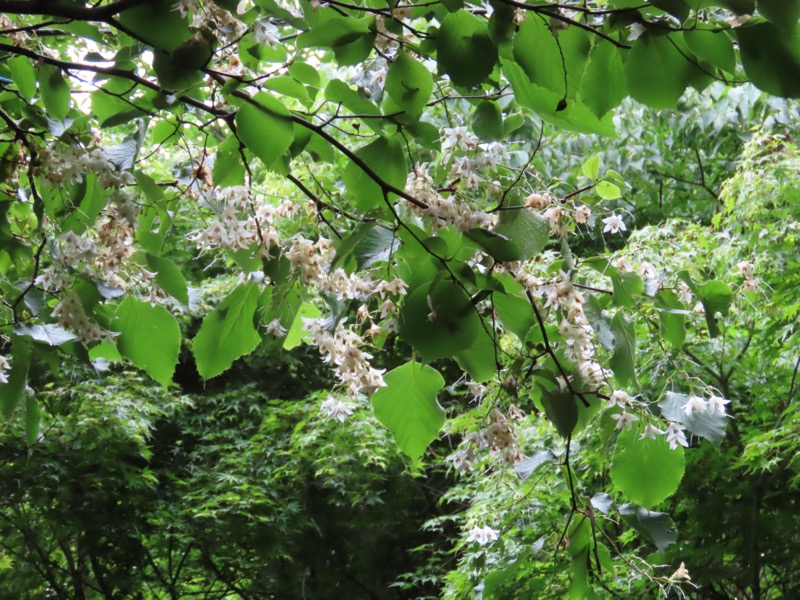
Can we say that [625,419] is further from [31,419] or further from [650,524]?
[31,419]

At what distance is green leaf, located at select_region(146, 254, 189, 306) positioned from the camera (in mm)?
1025

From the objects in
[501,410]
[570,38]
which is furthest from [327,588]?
[570,38]

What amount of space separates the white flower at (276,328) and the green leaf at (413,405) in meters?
0.14

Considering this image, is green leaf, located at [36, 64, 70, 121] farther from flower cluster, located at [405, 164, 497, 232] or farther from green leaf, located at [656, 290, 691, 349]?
green leaf, located at [656, 290, 691, 349]

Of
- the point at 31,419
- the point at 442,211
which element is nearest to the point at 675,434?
the point at 442,211

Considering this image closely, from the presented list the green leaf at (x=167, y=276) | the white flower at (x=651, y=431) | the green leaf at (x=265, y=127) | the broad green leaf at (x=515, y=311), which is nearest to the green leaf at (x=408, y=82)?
the green leaf at (x=265, y=127)

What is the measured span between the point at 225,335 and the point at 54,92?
37cm

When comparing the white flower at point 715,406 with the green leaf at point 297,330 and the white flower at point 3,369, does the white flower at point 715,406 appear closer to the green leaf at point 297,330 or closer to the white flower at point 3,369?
the green leaf at point 297,330

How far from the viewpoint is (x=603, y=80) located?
2.84ft

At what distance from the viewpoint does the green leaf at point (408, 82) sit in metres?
0.91

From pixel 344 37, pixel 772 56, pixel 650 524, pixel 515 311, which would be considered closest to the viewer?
pixel 772 56

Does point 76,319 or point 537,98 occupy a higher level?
point 537,98

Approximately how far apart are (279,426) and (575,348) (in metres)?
→ 4.39

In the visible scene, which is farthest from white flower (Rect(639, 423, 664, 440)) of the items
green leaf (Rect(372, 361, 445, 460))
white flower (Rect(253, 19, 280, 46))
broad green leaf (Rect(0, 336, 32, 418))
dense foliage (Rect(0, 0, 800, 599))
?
broad green leaf (Rect(0, 336, 32, 418))
